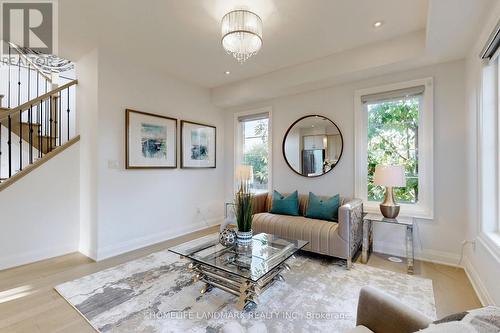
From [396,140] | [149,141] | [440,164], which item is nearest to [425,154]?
[440,164]

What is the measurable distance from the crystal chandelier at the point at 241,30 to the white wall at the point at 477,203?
1.91 m

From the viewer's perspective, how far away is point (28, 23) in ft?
8.56

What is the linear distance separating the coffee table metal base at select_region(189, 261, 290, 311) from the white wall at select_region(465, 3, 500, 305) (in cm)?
170

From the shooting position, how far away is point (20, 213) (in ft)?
9.54

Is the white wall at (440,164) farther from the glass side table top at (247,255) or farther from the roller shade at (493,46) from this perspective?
the glass side table top at (247,255)

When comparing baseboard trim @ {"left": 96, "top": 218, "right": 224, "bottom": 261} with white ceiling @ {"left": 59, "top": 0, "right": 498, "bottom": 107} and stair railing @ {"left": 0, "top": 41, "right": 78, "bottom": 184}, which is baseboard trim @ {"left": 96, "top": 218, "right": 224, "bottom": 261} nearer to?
stair railing @ {"left": 0, "top": 41, "right": 78, "bottom": 184}

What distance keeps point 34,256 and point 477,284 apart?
4.97 m

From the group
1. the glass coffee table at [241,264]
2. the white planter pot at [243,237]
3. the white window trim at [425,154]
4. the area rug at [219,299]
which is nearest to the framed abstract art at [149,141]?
the area rug at [219,299]

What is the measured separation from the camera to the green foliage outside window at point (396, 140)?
316 cm

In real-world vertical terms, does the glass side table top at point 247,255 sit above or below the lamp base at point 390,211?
below

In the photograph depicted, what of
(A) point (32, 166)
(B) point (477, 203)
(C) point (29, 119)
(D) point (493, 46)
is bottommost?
(B) point (477, 203)

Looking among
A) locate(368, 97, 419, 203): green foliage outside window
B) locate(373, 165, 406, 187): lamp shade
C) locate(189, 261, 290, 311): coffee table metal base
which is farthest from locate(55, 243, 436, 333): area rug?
locate(368, 97, 419, 203): green foliage outside window

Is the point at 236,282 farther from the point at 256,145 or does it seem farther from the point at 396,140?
the point at 256,145

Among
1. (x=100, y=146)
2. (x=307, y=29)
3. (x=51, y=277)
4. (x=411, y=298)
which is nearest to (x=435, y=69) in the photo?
(x=307, y=29)
